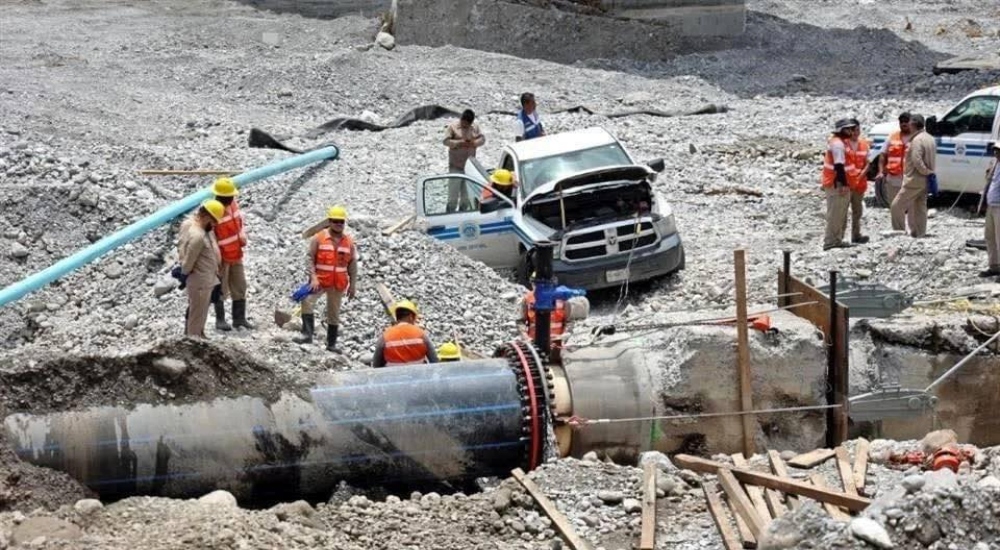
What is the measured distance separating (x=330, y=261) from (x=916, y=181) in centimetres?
728

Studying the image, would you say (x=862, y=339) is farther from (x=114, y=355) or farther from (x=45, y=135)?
(x=45, y=135)

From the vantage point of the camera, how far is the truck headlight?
17.1 meters

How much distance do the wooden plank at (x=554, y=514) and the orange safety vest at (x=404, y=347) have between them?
1.92 metres

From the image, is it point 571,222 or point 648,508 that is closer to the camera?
point 648,508

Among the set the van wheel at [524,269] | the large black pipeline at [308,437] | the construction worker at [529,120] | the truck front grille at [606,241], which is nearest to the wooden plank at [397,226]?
the van wheel at [524,269]

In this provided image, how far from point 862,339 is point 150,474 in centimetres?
557

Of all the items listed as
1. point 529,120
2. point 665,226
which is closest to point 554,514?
point 665,226

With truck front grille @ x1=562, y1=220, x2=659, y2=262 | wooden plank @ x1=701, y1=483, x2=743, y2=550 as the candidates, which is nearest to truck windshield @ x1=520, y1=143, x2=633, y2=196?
truck front grille @ x1=562, y1=220, x2=659, y2=262

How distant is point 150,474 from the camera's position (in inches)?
413

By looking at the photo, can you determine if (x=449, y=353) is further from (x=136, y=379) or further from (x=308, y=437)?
(x=136, y=379)

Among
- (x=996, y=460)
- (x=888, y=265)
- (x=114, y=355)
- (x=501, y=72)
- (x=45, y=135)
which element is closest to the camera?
(x=996, y=460)

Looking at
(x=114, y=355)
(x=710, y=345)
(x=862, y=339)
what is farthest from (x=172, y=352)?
(x=862, y=339)

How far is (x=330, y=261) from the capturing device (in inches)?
559

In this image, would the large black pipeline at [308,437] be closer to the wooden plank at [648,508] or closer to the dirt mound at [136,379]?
the dirt mound at [136,379]
